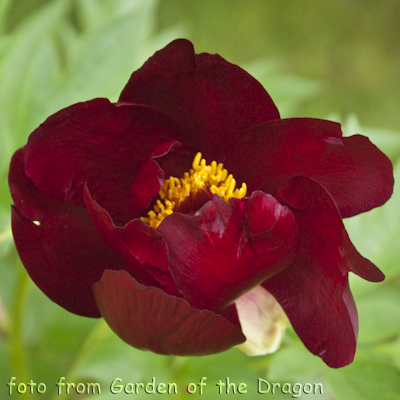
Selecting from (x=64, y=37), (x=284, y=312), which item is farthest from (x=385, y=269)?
(x=64, y=37)

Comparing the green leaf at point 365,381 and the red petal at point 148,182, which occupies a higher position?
the red petal at point 148,182

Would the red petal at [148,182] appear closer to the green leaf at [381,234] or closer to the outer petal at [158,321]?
the outer petal at [158,321]

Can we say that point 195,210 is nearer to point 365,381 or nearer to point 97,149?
point 97,149

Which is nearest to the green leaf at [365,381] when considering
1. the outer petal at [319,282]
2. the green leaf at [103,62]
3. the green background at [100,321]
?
the green background at [100,321]

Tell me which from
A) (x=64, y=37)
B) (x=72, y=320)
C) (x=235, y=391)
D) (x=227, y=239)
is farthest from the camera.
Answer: (x=64, y=37)

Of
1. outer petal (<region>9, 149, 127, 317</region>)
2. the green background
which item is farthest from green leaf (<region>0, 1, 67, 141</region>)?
outer petal (<region>9, 149, 127, 317</region>)

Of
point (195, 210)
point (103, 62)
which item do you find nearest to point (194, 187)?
point (195, 210)

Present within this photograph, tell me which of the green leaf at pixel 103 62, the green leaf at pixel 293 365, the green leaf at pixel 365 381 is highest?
the green leaf at pixel 103 62

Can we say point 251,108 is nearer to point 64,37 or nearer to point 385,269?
point 385,269
